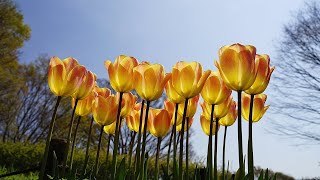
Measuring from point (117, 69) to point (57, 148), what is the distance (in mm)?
889

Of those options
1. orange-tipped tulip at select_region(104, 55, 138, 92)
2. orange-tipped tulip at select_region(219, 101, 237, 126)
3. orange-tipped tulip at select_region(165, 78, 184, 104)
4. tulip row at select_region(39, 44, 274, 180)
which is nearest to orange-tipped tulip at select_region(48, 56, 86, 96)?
tulip row at select_region(39, 44, 274, 180)

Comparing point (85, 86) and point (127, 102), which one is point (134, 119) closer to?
point (127, 102)

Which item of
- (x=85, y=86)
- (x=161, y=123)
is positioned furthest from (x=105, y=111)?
(x=161, y=123)

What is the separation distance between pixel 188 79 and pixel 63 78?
0.46 meters

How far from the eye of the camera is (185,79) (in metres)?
1.41

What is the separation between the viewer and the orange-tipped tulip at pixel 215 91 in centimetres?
151

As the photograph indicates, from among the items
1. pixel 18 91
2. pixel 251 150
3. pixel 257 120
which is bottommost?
pixel 251 150

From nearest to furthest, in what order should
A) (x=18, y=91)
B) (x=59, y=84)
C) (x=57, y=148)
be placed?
(x=59, y=84) → (x=57, y=148) → (x=18, y=91)

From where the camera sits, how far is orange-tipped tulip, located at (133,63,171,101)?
1418mm

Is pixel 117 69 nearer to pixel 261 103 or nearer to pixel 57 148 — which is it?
pixel 261 103

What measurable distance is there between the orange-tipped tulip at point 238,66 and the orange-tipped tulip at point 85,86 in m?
0.53

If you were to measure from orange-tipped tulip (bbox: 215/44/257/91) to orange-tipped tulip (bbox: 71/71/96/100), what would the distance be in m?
0.53

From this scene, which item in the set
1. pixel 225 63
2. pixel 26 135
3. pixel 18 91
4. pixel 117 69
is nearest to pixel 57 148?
pixel 117 69

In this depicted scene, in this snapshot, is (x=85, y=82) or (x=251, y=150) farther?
(x=85, y=82)
